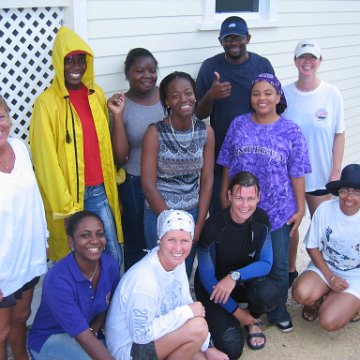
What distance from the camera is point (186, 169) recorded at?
332 cm

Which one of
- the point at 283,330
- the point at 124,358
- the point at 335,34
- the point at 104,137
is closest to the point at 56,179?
the point at 104,137

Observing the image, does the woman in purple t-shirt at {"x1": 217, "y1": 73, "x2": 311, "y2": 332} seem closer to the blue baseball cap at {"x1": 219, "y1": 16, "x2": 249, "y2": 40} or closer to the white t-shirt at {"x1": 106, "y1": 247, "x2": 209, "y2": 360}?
the blue baseball cap at {"x1": 219, "y1": 16, "x2": 249, "y2": 40}

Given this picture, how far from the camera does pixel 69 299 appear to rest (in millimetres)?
2654

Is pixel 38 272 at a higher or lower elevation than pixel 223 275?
higher

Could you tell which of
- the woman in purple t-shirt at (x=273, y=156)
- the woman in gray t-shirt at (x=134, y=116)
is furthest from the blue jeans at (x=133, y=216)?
the woman in purple t-shirt at (x=273, y=156)

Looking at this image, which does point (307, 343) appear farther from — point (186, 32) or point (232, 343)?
point (186, 32)

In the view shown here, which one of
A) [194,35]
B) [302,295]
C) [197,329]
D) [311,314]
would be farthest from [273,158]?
[194,35]

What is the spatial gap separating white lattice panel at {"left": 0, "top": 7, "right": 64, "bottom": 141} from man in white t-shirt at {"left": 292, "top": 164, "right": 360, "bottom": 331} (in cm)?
215

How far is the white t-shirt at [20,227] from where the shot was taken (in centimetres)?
254

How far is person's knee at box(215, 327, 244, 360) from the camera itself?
10.9 ft

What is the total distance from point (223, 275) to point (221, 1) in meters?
2.98

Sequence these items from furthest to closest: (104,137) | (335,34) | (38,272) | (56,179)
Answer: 1. (335,34)
2. (104,137)
3. (56,179)
4. (38,272)

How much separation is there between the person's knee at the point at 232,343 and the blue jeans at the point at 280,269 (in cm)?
46

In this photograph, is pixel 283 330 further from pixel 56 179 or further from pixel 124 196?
pixel 56 179
